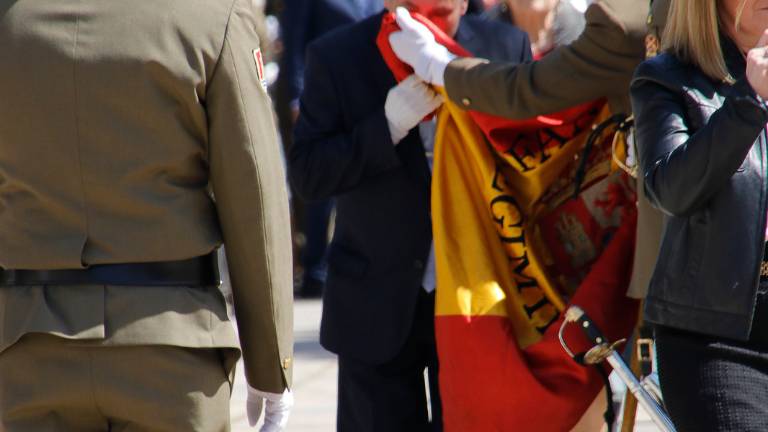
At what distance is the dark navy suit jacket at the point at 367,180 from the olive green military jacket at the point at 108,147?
1278 mm

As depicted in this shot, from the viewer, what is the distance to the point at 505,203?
3992 mm

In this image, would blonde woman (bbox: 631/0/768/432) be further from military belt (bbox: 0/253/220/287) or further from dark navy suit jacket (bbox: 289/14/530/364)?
dark navy suit jacket (bbox: 289/14/530/364)

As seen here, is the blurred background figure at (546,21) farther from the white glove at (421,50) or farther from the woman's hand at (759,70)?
the woman's hand at (759,70)

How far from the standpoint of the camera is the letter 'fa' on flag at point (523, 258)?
387 cm

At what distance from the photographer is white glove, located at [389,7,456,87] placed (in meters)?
4.05

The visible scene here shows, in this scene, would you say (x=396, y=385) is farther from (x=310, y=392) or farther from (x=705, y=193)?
(x=310, y=392)

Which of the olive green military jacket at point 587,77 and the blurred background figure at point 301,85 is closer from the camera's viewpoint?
the olive green military jacket at point 587,77

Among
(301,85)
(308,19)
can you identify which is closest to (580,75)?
(308,19)

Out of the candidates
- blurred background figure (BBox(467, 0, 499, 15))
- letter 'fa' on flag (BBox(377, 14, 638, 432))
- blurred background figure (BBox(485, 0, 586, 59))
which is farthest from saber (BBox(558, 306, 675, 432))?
blurred background figure (BBox(467, 0, 499, 15))

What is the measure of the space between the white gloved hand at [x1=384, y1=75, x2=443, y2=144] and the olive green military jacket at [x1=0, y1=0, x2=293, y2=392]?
120cm

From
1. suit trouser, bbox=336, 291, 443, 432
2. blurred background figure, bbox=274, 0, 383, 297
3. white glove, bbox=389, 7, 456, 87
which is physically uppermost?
white glove, bbox=389, 7, 456, 87

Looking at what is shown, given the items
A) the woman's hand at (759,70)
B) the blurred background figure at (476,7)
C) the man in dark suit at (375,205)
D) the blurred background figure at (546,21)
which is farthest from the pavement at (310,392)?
the woman's hand at (759,70)

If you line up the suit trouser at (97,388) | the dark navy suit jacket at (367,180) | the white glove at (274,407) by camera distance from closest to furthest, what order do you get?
the suit trouser at (97,388) → the white glove at (274,407) → the dark navy suit jacket at (367,180)

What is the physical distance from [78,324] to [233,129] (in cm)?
51
